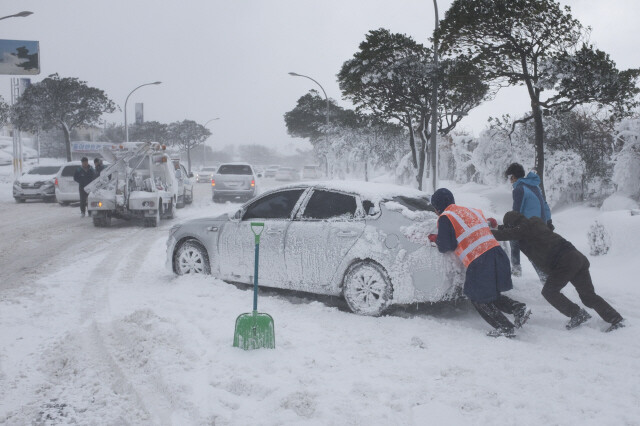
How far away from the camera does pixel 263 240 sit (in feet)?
21.1

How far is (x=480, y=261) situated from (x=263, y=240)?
8.77ft

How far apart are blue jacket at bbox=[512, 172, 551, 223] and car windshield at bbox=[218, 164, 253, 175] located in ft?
55.5

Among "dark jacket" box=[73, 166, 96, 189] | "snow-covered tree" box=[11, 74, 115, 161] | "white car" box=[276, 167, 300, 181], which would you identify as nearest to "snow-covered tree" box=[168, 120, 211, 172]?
"white car" box=[276, 167, 300, 181]

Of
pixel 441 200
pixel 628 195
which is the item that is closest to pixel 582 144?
pixel 628 195

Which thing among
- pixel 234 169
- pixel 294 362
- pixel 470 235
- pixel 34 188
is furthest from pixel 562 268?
pixel 34 188

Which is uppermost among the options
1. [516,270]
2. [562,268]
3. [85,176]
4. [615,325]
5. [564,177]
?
[564,177]

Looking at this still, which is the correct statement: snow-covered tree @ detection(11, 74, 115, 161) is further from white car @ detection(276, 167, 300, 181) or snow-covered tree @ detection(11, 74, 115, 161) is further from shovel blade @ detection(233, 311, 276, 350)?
shovel blade @ detection(233, 311, 276, 350)

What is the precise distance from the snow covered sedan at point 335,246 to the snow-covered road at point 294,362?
0.93 ft

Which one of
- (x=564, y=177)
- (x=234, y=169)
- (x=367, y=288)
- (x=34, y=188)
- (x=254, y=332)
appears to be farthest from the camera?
(x=234, y=169)

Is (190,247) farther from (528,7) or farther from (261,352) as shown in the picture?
(528,7)

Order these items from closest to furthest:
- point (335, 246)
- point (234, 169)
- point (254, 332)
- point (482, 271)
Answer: point (254, 332) → point (482, 271) → point (335, 246) → point (234, 169)

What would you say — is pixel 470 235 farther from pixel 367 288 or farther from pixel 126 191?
pixel 126 191

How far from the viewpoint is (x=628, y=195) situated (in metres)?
17.8

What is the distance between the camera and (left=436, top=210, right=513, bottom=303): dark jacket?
16.1ft
